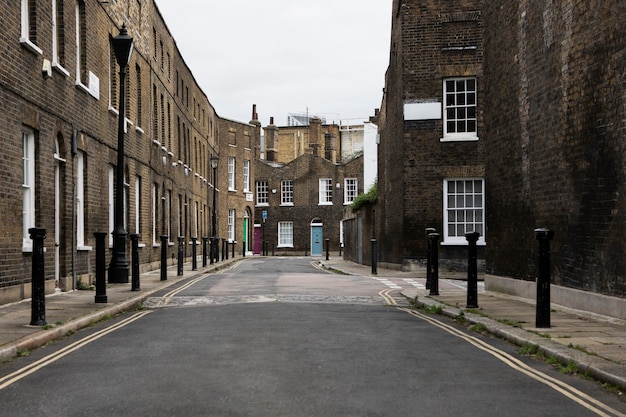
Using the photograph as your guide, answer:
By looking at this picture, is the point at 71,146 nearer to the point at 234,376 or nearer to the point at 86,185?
the point at 86,185

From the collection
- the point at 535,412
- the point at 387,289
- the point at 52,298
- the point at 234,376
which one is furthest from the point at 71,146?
the point at 535,412

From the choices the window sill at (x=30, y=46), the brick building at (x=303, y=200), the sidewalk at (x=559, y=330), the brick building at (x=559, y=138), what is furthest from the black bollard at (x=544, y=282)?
the brick building at (x=303, y=200)

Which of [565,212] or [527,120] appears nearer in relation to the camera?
[565,212]

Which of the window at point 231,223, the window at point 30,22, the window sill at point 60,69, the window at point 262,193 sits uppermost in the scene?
the window at point 30,22

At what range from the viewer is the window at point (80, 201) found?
17.3 m

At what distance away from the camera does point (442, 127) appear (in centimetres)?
2436

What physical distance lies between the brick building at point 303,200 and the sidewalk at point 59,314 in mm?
45132

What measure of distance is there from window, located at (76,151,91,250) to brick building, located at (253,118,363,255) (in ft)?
144

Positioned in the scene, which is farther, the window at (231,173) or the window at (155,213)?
the window at (231,173)

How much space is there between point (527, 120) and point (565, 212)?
2385mm

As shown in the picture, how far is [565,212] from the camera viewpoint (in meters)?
12.2

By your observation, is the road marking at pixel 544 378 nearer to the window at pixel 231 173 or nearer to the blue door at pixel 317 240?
the window at pixel 231 173

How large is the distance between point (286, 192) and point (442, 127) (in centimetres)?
3936

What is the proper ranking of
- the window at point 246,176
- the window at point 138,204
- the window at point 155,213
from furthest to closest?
1. the window at point 246,176
2. the window at point 155,213
3. the window at point 138,204
